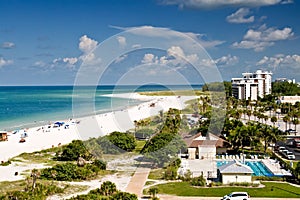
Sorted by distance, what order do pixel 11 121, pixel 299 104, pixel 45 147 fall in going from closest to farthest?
pixel 45 147, pixel 11 121, pixel 299 104

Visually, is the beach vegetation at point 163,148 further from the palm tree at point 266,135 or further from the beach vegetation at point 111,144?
the palm tree at point 266,135

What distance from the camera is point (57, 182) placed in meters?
20.9

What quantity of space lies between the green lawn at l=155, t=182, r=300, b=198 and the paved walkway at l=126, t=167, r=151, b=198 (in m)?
1.09

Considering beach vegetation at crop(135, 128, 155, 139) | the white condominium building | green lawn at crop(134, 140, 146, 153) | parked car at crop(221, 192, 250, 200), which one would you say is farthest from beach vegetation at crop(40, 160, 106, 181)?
the white condominium building

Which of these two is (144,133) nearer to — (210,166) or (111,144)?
(111,144)

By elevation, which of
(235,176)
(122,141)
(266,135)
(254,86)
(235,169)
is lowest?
(235,176)

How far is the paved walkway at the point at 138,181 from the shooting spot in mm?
19281

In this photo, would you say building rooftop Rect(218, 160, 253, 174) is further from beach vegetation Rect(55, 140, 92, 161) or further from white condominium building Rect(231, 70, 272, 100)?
white condominium building Rect(231, 70, 272, 100)

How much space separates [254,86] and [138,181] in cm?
7718

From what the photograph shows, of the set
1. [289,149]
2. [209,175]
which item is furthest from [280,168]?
[289,149]

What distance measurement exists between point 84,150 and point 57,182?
21.0ft

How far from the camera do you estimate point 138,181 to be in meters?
21.3

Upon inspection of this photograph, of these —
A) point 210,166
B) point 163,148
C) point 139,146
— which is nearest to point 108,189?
point 163,148

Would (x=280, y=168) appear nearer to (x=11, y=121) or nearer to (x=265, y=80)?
(x=11, y=121)
